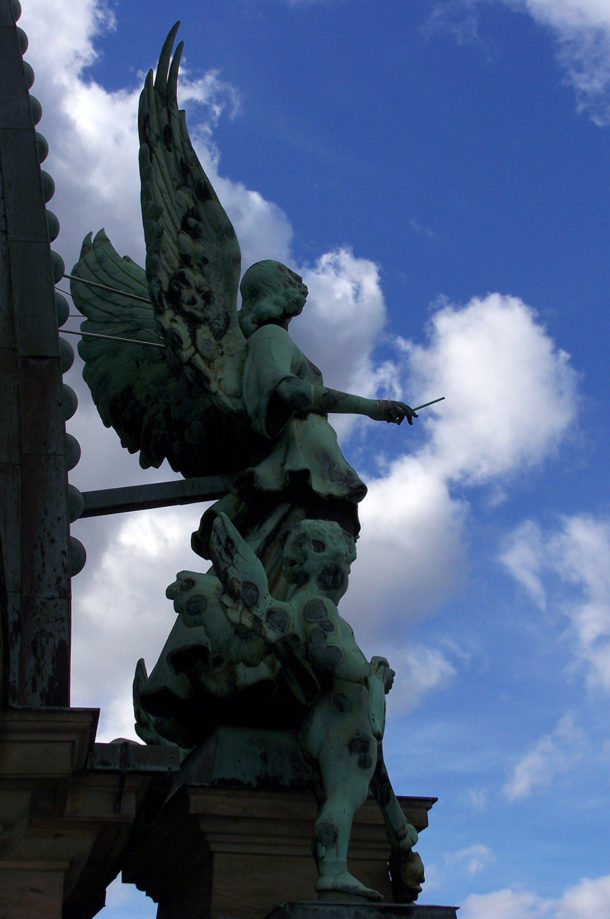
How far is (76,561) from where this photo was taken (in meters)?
Result: 8.25

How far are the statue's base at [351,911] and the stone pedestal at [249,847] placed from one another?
2.26ft

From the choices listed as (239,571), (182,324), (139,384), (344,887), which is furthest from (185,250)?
(344,887)

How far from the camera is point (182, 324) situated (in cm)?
877

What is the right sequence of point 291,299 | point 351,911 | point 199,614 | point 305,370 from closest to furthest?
point 351,911 < point 199,614 < point 305,370 < point 291,299

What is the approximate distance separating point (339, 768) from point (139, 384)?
4.02 meters

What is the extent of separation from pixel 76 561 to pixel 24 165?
8.97 ft

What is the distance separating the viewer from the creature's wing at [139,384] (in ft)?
30.1

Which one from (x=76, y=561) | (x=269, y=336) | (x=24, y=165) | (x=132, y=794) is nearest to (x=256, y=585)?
(x=132, y=794)

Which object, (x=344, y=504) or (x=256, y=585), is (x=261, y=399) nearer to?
(x=344, y=504)

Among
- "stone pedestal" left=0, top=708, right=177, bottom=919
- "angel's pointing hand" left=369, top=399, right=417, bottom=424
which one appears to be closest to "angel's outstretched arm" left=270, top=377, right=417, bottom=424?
"angel's pointing hand" left=369, top=399, right=417, bottom=424

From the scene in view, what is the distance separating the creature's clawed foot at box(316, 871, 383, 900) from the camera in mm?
6359

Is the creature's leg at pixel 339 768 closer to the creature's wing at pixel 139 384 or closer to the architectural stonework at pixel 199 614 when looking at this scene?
the architectural stonework at pixel 199 614

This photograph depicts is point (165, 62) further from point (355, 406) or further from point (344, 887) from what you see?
point (344, 887)

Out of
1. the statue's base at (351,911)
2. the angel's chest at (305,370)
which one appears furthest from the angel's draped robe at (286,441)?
the statue's base at (351,911)
